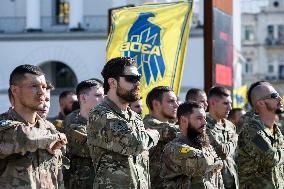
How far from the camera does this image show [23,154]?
5191 mm

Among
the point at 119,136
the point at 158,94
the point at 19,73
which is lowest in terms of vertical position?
the point at 119,136

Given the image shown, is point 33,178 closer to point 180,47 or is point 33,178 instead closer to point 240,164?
point 240,164

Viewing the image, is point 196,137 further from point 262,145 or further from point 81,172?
point 81,172

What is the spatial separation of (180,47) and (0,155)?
4474mm

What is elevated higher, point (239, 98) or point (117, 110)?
point (117, 110)

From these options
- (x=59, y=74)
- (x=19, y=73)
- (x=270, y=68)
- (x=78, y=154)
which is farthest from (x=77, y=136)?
(x=270, y=68)

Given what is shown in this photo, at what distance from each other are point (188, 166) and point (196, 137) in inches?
14.6

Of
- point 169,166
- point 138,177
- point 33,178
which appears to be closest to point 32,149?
point 33,178

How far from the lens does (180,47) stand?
9273 mm

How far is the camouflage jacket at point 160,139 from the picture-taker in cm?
767

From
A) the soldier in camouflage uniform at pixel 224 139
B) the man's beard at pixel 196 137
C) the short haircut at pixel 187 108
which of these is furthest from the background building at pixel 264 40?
the man's beard at pixel 196 137

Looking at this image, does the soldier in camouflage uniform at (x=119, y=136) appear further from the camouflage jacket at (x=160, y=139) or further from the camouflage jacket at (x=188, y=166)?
the camouflage jacket at (x=160, y=139)

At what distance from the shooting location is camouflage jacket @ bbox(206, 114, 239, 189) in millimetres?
7797

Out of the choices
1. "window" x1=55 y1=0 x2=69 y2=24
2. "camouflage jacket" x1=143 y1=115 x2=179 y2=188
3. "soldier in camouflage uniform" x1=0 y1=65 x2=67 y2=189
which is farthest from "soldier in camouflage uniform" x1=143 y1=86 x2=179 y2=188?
"window" x1=55 y1=0 x2=69 y2=24
